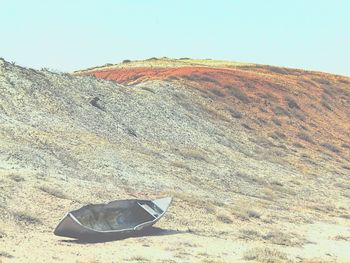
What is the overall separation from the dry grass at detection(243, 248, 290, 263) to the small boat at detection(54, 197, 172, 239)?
145 inches

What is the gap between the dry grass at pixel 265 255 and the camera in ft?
56.2

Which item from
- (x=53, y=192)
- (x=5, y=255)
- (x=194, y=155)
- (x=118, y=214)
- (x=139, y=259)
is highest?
(x=194, y=155)

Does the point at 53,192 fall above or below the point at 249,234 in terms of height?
above

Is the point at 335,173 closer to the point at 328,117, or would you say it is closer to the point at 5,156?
the point at 328,117

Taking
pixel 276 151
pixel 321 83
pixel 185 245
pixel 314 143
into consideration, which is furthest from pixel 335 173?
pixel 321 83

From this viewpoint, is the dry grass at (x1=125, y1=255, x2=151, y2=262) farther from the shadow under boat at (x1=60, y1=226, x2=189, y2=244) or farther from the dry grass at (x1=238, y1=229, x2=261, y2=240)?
the dry grass at (x1=238, y1=229, x2=261, y2=240)

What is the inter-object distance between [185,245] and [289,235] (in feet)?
19.4

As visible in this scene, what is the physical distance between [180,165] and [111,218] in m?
12.2

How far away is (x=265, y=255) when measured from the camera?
57.3 feet

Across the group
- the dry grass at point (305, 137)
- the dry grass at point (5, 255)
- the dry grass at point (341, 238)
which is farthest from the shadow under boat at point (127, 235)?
the dry grass at point (305, 137)

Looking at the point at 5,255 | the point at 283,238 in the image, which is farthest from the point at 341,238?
the point at 5,255

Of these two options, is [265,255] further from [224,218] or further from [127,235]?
[224,218]

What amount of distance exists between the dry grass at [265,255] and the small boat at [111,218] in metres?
3.68

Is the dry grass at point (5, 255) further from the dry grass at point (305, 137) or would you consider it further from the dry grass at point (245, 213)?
the dry grass at point (305, 137)
